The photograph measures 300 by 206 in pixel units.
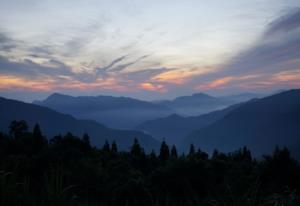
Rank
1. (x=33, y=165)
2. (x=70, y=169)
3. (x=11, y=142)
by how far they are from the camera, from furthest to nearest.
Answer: (x=11, y=142) < (x=33, y=165) < (x=70, y=169)

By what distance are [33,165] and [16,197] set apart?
44265 mm

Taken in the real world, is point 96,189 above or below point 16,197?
below

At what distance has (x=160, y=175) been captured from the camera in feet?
132

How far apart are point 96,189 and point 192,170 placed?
11861 millimetres

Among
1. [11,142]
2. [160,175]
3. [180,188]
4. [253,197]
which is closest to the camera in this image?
[253,197]

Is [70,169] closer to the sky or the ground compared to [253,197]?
closer to the ground

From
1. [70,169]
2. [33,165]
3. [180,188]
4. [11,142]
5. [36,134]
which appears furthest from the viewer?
[36,134]

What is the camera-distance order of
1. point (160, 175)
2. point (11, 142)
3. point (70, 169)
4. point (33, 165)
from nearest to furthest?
point (160, 175), point (70, 169), point (33, 165), point (11, 142)

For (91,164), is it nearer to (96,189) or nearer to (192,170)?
(96,189)

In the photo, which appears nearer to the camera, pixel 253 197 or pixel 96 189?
pixel 253 197

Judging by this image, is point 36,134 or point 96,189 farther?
point 36,134

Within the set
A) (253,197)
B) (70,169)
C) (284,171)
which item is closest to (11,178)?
(253,197)

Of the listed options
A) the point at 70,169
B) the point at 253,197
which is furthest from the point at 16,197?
the point at 70,169

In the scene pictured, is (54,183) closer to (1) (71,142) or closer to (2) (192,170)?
(2) (192,170)
